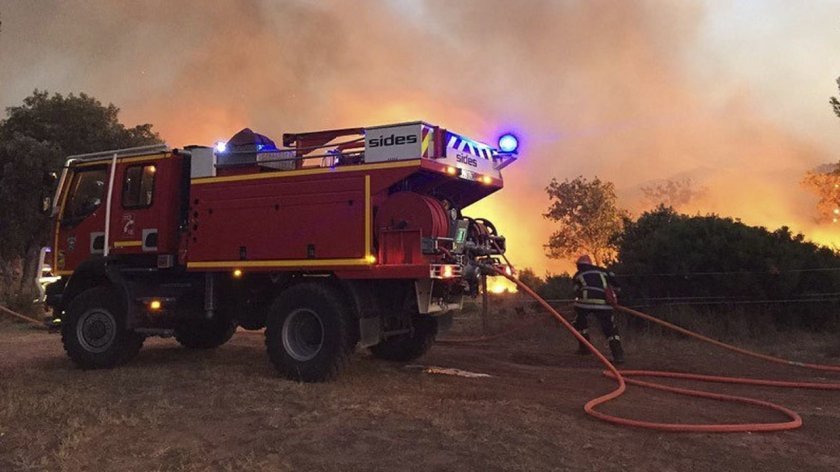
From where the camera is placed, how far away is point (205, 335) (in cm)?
941

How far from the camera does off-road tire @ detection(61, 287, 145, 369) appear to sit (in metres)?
7.80

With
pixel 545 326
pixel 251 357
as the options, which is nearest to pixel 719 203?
pixel 545 326

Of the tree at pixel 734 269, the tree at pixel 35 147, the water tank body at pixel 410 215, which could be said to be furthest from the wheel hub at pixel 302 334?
the tree at pixel 35 147

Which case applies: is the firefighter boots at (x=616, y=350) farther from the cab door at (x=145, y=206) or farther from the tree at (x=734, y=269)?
the cab door at (x=145, y=206)

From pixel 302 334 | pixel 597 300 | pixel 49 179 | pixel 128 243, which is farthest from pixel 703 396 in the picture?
pixel 49 179

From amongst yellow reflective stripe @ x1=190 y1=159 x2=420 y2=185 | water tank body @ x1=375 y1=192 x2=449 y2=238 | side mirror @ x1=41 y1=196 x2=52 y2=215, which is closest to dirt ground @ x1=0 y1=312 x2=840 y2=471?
water tank body @ x1=375 y1=192 x2=449 y2=238

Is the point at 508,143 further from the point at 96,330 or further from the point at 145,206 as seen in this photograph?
the point at 96,330

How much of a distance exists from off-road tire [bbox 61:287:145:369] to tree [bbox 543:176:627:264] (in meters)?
26.3

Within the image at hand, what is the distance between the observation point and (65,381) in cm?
679

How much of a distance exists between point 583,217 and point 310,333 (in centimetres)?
2685

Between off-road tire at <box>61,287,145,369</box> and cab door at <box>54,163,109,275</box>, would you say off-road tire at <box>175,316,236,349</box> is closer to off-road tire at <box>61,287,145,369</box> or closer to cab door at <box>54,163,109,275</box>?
off-road tire at <box>61,287,145,369</box>

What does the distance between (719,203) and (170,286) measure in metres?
62.3

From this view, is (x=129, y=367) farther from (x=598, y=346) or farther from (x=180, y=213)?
(x=598, y=346)

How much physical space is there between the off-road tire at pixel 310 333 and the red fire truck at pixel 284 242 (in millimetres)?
15
